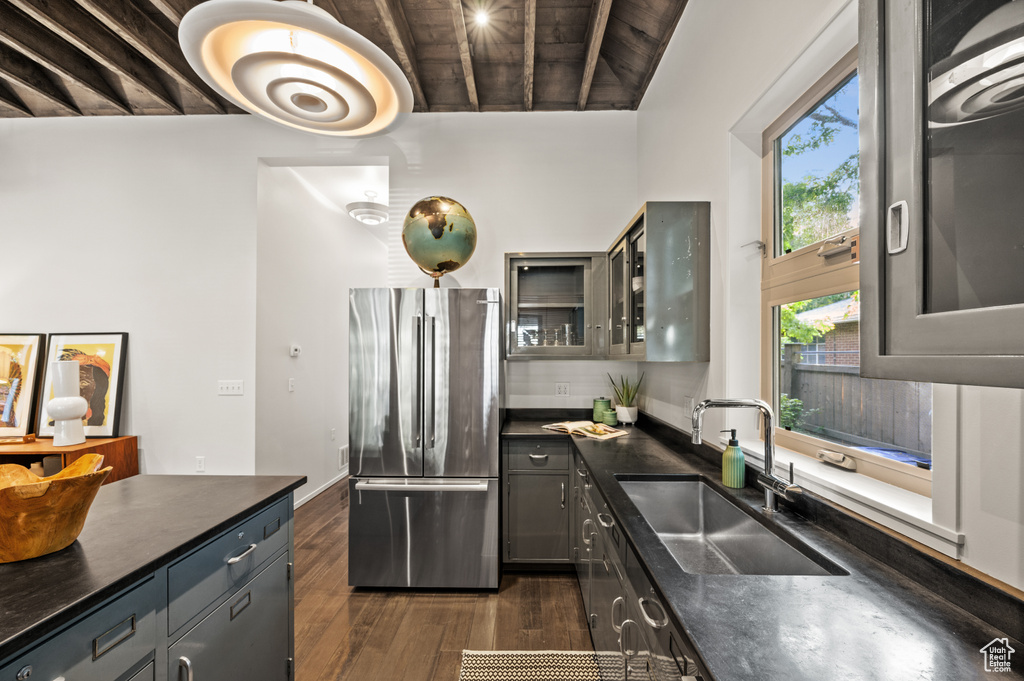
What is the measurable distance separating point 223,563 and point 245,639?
11.4 inches

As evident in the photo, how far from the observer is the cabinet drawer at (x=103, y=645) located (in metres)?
0.78

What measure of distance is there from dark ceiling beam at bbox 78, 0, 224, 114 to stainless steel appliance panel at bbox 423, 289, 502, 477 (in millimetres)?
1958

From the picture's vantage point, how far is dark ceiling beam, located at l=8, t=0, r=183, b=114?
233 cm

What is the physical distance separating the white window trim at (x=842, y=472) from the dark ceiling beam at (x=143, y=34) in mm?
2979

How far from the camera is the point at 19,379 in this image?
10.8ft

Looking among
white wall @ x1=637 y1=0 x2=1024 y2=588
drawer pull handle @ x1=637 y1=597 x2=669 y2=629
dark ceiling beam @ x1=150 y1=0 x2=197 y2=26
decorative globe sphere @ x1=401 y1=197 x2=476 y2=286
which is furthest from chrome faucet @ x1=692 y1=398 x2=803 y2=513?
dark ceiling beam @ x1=150 y1=0 x2=197 y2=26

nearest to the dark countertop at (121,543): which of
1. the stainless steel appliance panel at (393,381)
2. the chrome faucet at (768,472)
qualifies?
the stainless steel appliance panel at (393,381)

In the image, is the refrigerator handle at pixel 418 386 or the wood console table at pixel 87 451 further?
the wood console table at pixel 87 451

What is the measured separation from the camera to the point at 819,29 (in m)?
1.27

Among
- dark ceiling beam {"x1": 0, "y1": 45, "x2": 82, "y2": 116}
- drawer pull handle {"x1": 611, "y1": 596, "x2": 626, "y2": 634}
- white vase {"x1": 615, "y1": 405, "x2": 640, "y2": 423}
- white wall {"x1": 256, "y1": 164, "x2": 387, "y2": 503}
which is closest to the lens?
drawer pull handle {"x1": 611, "y1": 596, "x2": 626, "y2": 634}

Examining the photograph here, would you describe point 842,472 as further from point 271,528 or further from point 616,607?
point 271,528

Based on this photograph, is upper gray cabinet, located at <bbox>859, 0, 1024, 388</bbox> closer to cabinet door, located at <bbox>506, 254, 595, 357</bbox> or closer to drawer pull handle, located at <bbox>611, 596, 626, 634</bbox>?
drawer pull handle, located at <bbox>611, 596, 626, 634</bbox>

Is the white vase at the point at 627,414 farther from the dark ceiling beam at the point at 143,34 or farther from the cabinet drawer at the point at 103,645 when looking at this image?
the dark ceiling beam at the point at 143,34

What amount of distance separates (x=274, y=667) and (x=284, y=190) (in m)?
3.47
